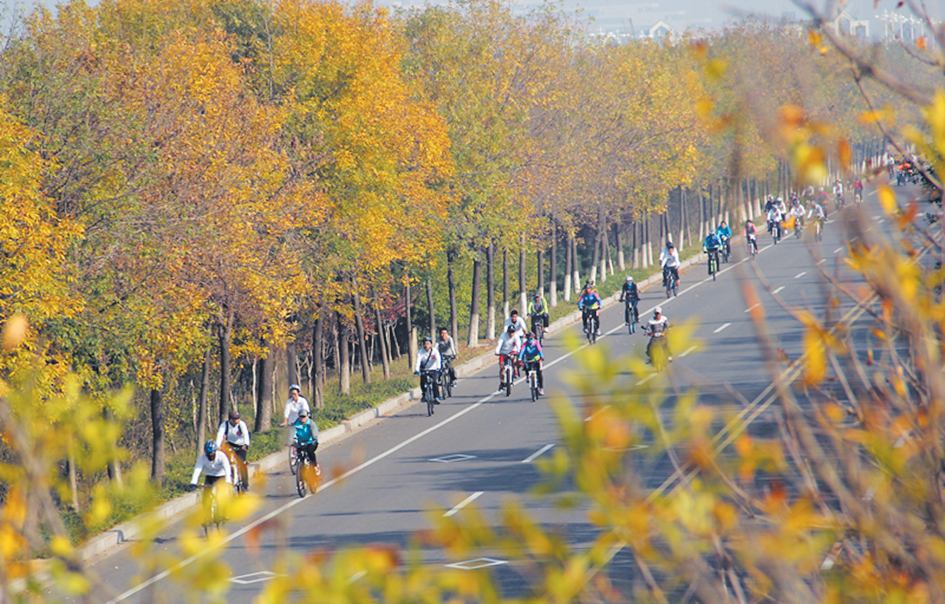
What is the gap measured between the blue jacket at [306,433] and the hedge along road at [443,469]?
102 cm

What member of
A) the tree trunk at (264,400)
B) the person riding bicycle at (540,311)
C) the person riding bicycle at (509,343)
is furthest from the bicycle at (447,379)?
the person riding bicycle at (540,311)

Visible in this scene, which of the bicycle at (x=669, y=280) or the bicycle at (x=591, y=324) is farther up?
the bicycle at (x=669, y=280)

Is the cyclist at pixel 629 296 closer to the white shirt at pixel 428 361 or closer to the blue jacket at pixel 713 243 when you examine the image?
the white shirt at pixel 428 361

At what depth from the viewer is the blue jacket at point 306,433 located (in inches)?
963

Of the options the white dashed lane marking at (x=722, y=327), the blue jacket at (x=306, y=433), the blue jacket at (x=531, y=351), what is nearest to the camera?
the blue jacket at (x=306, y=433)

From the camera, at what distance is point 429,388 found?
33.9 m

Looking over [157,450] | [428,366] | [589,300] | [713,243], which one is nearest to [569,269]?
[713,243]

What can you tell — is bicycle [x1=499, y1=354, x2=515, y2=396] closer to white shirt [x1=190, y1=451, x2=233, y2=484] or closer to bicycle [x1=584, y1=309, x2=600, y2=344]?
bicycle [x1=584, y1=309, x2=600, y2=344]

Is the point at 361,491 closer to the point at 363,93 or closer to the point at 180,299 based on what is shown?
the point at 180,299

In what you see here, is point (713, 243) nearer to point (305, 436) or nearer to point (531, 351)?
point (531, 351)

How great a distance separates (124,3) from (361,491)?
24.6 metres

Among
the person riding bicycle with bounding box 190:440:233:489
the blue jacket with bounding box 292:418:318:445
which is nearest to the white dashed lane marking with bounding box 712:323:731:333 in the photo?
the blue jacket with bounding box 292:418:318:445

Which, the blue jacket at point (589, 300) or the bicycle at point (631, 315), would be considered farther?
the bicycle at point (631, 315)

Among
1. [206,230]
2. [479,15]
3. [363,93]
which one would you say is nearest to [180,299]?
[206,230]
